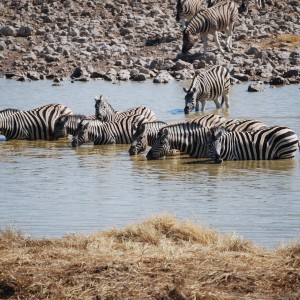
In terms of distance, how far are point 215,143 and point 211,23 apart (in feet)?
52.8

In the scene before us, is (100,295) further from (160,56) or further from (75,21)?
(75,21)

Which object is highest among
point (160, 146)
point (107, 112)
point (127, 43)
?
point (127, 43)

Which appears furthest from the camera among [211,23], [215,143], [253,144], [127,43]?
[127,43]

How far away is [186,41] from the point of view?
32.8m

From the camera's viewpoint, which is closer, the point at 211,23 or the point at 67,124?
the point at 67,124

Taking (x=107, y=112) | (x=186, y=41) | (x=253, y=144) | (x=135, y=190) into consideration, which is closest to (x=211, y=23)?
(x=186, y=41)

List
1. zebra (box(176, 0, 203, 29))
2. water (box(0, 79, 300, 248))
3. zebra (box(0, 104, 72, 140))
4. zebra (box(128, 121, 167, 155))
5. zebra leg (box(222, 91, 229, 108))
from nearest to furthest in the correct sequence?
water (box(0, 79, 300, 248)), zebra (box(128, 121, 167, 155)), zebra (box(0, 104, 72, 140)), zebra leg (box(222, 91, 229, 108)), zebra (box(176, 0, 203, 29))

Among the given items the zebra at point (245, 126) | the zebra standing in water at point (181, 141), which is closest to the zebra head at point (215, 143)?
the zebra standing in water at point (181, 141)

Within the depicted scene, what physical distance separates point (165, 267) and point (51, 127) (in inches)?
506

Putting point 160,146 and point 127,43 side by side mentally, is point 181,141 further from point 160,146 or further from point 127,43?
point 127,43

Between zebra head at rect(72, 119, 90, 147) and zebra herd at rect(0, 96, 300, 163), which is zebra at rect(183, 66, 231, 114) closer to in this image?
zebra herd at rect(0, 96, 300, 163)

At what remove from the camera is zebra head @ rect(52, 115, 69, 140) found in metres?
20.5

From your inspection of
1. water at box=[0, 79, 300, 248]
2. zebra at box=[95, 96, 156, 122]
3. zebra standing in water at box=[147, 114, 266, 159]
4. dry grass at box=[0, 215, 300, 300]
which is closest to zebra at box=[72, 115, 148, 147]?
water at box=[0, 79, 300, 248]

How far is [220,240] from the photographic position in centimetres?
923
